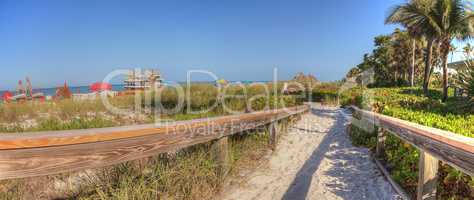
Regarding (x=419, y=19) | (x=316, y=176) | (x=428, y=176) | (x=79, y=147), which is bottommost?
(x=316, y=176)

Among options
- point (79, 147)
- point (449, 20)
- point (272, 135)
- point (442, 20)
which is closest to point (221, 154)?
point (79, 147)

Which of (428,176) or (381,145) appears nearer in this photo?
(428,176)

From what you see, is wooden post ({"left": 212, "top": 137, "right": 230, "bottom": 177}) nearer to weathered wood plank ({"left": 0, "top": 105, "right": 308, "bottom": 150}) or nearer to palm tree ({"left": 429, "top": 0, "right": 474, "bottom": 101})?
weathered wood plank ({"left": 0, "top": 105, "right": 308, "bottom": 150})

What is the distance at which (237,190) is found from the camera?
10.5 feet

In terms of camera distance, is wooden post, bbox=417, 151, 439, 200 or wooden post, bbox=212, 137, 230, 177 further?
wooden post, bbox=212, 137, 230, 177

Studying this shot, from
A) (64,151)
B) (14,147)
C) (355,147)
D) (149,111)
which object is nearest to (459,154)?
(64,151)

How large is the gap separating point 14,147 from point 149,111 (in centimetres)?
797

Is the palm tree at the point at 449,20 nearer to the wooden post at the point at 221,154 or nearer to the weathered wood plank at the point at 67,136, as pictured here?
the wooden post at the point at 221,154

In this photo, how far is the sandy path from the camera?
3.12 meters

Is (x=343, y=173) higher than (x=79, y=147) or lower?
lower

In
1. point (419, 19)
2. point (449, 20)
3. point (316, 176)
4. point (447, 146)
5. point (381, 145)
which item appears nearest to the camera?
point (447, 146)

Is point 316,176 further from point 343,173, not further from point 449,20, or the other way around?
point 449,20

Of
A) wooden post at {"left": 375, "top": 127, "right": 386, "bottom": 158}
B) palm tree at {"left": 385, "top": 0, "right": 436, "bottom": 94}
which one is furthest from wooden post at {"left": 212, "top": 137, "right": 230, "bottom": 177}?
palm tree at {"left": 385, "top": 0, "right": 436, "bottom": 94}

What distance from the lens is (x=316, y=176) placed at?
3.69 meters
